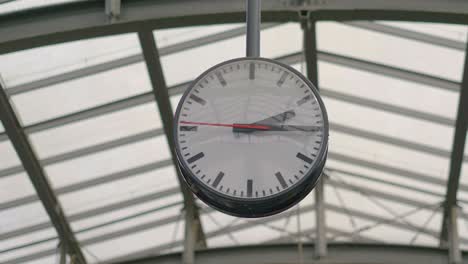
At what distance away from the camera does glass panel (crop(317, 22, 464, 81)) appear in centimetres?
1454

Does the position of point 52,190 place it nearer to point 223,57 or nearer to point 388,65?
point 223,57

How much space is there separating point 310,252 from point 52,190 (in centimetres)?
569

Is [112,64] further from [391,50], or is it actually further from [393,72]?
[393,72]

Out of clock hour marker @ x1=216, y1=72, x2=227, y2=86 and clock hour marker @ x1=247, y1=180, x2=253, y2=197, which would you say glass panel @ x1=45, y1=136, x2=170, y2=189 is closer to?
clock hour marker @ x1=216, y1=72, x2=227, y2=86

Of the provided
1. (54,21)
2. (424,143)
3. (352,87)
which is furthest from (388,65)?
(54,21)

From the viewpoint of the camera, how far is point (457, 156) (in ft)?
53.6

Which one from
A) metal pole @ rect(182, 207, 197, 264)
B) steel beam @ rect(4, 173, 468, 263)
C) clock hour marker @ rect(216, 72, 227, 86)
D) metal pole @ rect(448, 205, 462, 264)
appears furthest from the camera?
steel beam @ rect(4, 173, 468, 263)

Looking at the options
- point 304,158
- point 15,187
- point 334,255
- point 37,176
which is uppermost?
point 304,158

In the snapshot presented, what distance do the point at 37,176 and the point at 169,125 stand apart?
2895 mm

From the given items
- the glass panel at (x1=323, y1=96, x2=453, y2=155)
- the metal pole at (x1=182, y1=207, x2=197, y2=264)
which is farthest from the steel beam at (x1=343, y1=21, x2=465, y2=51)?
the metal pole at (x1=182, y1=207, x2=197, y2=264)

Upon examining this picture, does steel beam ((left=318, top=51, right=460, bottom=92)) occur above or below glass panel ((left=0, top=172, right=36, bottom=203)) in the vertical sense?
above

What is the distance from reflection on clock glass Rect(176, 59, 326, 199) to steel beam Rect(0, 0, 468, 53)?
6696mm

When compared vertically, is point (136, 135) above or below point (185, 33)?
below

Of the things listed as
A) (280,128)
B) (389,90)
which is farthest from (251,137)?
(389,90)
